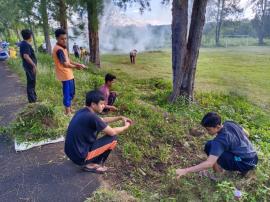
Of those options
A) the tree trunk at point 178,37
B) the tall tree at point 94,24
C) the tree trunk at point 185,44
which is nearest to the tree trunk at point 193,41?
the tree trunk at point 185,44

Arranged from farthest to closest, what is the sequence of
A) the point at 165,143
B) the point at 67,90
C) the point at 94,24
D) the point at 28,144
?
the point at 94,24
the point at 67,90
the point at 165,143
the point at 28,144

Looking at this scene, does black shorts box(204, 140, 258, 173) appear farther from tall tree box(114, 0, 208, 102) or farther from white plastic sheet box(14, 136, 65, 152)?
tall tree box(114, 0, 208, 102)

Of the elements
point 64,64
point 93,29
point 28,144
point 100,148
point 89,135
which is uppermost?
point 93,29

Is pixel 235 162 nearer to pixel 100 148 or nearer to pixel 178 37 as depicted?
pixel 100 148

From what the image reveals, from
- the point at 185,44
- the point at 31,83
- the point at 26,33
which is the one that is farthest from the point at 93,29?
the point at 26,33

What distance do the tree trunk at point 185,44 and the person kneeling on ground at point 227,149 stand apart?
396 cm

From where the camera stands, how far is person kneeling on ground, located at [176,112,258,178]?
314cm

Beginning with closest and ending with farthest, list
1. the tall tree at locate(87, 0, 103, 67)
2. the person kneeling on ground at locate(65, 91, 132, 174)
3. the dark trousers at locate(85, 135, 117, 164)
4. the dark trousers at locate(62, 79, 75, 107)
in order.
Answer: the person kneeling on ground at locate(65, 91, 132, 174), the dark trousers at locate(85, 135, 117, 164), the dark trousers at locate(62, 79, 75, 107), the tall tree at locate(87, 0, 103, 67)

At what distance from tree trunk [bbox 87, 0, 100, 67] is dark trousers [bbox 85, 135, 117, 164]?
9.56 metres

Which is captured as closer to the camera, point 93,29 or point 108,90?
point 108,90

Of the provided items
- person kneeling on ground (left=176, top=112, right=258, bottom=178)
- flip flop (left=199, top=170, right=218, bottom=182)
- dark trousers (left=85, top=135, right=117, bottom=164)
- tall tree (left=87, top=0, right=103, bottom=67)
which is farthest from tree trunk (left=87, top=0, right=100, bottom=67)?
person kneeling on ground (left=176, top=112, right=258, bottom=178)

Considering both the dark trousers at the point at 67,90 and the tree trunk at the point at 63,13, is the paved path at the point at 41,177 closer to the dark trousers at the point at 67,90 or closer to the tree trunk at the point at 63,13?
the dark trousers at the point at 67,90

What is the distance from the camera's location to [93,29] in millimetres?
13289

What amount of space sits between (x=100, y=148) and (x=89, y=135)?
24 centimetres
